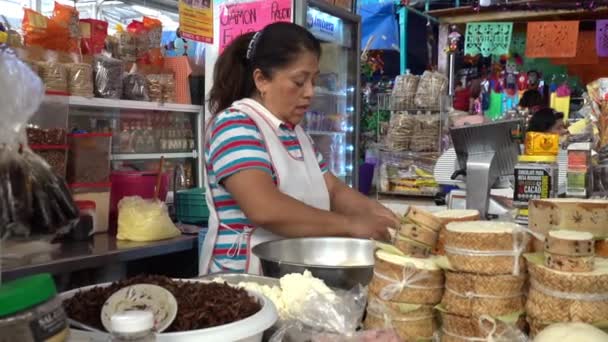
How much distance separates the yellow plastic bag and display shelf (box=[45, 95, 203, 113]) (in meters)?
0.58

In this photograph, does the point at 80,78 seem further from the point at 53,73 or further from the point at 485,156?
the point at 485,156

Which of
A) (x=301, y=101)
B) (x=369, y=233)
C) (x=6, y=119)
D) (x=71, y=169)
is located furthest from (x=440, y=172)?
(x=6, y=119)

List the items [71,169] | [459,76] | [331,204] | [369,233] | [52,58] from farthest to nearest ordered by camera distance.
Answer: [459,76], [52,58], [71,169], [331,204], [369,233]

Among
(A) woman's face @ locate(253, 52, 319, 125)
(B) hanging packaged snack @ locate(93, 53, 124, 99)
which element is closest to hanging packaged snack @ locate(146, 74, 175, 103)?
(B) hanging packaged snack @ locate(93, 53, 124, 99)

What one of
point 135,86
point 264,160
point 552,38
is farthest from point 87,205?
point 552,38

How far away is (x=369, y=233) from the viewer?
67.6 inches

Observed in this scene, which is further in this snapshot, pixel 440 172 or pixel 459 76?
pixel 459 76

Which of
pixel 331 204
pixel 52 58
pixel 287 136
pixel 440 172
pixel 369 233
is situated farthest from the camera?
pixel 440 172

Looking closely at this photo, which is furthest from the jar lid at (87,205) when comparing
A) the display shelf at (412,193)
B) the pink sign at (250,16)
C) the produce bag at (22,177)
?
the display shelf at (412,193)

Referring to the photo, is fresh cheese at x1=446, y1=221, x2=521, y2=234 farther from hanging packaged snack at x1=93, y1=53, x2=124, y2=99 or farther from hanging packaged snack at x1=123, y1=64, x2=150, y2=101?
hanging packaged snack at x1=123, y1=64, x2=150, y2=101

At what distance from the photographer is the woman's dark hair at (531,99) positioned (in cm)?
543

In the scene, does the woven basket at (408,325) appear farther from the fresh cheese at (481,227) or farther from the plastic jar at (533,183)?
the plastic jar at (533,183)

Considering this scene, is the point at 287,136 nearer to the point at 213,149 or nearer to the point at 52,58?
the point at 213,149

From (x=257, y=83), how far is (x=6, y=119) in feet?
4.58
